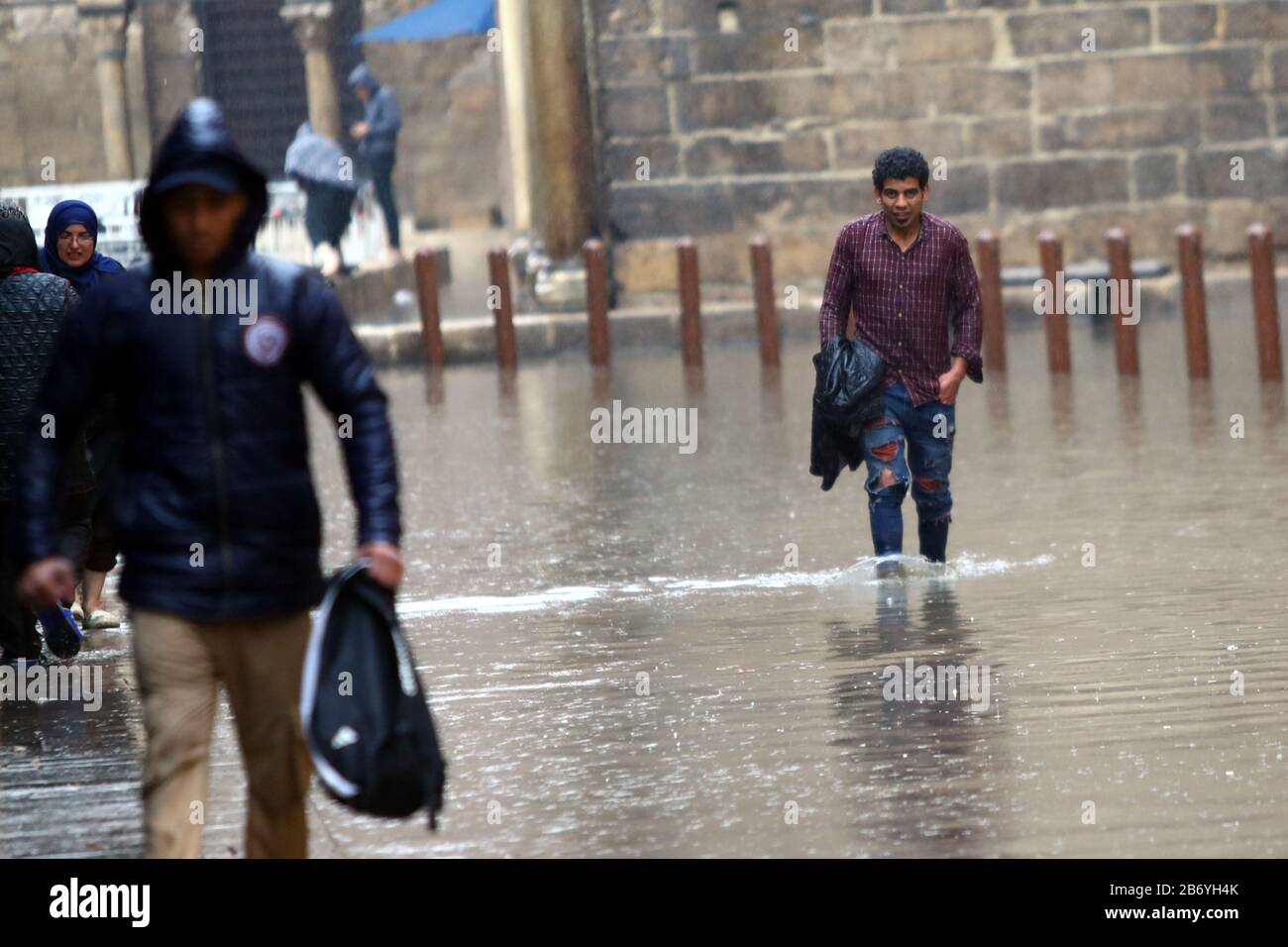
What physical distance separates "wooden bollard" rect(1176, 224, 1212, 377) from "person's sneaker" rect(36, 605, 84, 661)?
8580 mm

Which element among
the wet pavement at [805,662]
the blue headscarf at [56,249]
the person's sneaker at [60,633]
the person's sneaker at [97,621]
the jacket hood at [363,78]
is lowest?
the wet pavement at [805,662]

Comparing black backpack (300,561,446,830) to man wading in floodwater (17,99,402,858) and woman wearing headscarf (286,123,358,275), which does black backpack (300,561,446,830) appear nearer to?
man wading in floodwater (17,99,402,858)

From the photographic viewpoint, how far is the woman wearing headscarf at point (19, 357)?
739cm

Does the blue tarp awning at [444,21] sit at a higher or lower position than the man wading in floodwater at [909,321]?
higher

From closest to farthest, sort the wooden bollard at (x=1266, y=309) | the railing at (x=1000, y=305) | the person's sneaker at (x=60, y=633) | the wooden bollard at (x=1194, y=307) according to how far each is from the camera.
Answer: the person's sneaker at (x=60, y=633) → the wooden bollard at (x=1266, y=309) → the railing at (x=1000, y=305) → the wooden bollard at (x=1194, y=307)

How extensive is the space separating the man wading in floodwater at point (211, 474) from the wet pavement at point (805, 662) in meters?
0.85

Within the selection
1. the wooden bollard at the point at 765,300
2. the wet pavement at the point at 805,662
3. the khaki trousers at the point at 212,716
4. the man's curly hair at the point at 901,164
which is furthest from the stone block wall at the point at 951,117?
the khaki trousers at the point at 212,716

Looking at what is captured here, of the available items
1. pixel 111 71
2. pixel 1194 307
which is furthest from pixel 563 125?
pixel 111 71

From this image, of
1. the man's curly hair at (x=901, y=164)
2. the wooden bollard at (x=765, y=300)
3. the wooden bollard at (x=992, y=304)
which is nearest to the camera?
the man's curly hair at (x=901, y=164)

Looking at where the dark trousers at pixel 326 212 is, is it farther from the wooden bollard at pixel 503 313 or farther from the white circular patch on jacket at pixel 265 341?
the white circular patch on jacket at pixel 265 341

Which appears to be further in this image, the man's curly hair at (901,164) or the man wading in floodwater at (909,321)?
the man wading in floodwater at (909,321)

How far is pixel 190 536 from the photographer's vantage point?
4.50 metres
